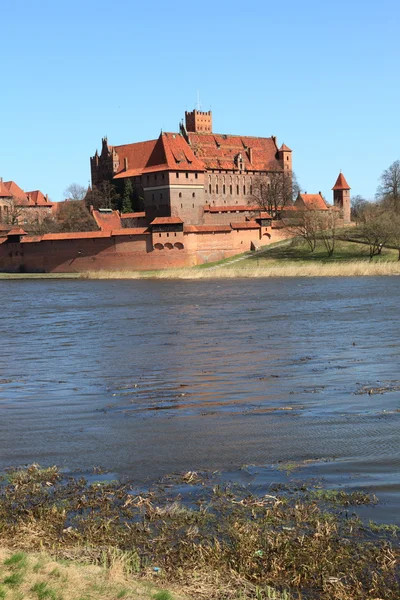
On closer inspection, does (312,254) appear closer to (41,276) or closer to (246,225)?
(246,225)

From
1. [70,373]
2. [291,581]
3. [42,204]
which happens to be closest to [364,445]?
[291,581]

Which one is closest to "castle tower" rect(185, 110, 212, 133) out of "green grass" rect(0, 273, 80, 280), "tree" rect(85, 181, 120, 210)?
"tree" rect(85, 181, 120, 210)

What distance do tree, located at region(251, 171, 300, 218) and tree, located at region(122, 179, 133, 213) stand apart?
1168cm

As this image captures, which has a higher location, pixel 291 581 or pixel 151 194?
pixel 151 194

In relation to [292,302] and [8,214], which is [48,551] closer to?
[292,302]

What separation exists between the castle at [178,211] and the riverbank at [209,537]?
45.9m

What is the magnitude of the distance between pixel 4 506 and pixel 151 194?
187 ft

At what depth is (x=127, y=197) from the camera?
6344 cm

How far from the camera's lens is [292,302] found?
2577cm

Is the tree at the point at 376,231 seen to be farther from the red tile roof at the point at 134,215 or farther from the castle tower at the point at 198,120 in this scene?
the castle tower at the point at 198,120

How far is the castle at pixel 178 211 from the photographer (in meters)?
52.3

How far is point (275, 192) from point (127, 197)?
42.8ft

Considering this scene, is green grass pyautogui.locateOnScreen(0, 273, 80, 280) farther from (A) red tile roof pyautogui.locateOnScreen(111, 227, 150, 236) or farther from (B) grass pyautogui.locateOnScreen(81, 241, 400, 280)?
(A) red tile roof pyautogui.locateOnScreen(111, 227, 150, 236)

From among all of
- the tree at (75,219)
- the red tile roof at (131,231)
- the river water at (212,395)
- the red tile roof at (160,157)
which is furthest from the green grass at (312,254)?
the river water at (212,395)
